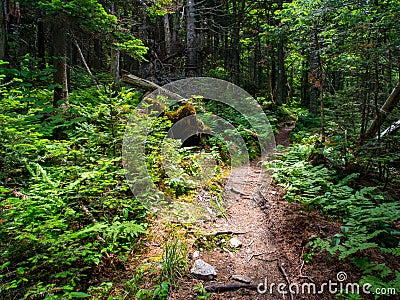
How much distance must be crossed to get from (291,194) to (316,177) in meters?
0.89

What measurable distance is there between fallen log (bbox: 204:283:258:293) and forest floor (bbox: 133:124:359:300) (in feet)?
0.06

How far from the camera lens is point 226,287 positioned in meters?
3.04

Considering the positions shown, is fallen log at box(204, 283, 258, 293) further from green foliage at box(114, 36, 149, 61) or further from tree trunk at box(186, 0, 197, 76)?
tree trunk at box(186, 0, 197, 76)

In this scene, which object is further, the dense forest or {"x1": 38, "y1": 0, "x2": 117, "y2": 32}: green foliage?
{"x1": 38, "y1": 0, "x2": 117, "y2": 32}: green foliage

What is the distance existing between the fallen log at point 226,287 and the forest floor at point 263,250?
2cm

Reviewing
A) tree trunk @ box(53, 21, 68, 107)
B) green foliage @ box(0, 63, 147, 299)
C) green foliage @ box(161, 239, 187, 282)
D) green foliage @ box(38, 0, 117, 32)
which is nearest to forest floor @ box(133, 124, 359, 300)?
green foliage @ box(161, 239, 187, 282)

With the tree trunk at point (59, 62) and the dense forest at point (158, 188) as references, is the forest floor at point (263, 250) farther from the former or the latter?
the tree trunk at point (59, 62)

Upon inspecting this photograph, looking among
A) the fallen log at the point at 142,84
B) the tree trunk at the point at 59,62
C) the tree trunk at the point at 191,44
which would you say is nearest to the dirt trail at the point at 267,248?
the fallen log at the point at 142,84

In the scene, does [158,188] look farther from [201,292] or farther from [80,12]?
[80,12]

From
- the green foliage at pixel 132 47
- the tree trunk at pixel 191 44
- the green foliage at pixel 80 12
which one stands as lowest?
the green foliage at pixel 132 47

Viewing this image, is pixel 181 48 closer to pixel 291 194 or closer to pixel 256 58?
pixel 256 58

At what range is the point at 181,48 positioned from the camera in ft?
47.5

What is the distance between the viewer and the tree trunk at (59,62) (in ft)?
19.9

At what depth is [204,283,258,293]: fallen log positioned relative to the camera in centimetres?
302
